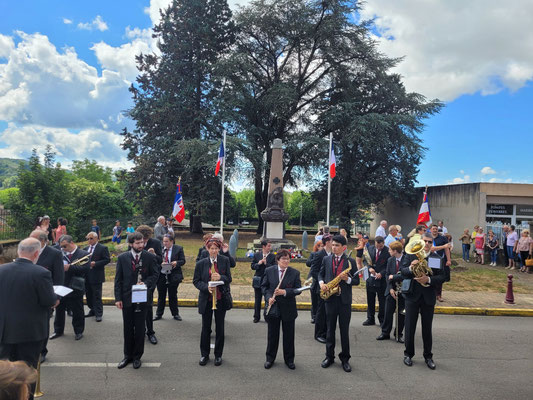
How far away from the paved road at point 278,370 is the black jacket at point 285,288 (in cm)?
86

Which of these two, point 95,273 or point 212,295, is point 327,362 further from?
point 95,273

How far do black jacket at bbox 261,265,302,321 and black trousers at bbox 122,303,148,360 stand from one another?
1990mm

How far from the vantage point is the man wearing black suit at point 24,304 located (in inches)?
164

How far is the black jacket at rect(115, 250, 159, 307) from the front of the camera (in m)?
5.67

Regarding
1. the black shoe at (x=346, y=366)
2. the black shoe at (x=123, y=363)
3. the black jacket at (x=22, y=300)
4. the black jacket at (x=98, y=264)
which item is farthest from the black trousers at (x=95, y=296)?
the black shoe at (x=346, y=366)

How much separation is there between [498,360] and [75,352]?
7.31m

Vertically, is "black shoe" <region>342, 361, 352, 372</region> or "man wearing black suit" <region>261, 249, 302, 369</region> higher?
"man wearing black suit" <region>261, 249, 302, 369</region>

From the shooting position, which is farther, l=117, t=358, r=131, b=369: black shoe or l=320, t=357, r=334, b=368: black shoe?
l=320, t=357, r=334, b=368: black shoe

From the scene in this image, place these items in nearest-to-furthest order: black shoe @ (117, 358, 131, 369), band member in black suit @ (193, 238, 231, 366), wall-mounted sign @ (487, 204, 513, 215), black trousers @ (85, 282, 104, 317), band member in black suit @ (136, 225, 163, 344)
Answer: black shoe @ (117, 358, 131, 369), band member in black suit @ (193, 238, 231, 366), band member in black suit @ (136, 225, 163, 344), black trousers @ (85, 282, 104, 317), wall-mounted sign @ (487, 204, 513, 215)

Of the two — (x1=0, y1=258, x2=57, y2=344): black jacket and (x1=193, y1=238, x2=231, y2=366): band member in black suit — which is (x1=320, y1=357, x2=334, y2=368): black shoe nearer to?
(x1=193, y1=238, x2=231, y2=366): band member in black suit

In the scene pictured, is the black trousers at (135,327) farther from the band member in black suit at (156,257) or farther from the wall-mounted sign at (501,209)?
the wall-mounted sign at (501,209)

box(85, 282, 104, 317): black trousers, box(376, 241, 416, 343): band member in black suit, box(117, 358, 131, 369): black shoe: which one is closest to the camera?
box(117, 358, 131, 369): black shoe

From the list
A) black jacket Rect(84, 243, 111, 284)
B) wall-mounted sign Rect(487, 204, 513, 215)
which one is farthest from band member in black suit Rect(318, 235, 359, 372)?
wall-mounted sign Rect(487, 204, 513, 215)

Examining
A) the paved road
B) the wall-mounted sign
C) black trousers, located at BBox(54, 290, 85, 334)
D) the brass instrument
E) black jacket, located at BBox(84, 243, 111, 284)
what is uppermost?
the wall-mounted sign
